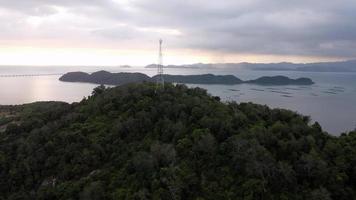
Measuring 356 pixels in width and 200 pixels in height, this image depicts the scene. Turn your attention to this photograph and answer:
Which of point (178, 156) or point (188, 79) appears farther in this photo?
point (188, 79)

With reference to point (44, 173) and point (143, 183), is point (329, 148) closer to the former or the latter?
point (143, 183)

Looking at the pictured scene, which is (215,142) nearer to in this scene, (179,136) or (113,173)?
(179,136)

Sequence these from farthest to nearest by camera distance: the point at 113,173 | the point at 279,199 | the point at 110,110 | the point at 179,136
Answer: the point at 110,110 < the point at 179,136 < the point at 113,173 < the point at 279,199

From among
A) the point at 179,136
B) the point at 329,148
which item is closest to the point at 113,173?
the point at 179,136

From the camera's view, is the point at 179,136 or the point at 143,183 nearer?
the point at 143,183

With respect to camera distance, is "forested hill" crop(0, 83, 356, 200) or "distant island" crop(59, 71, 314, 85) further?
"distant island" crop(59, 71, 314, 85)

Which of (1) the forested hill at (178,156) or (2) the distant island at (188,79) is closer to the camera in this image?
(1) the forested hill at (178,156)

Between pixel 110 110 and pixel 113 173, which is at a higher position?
pixel 110 110

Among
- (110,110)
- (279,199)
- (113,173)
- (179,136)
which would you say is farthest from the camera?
(110,110)
